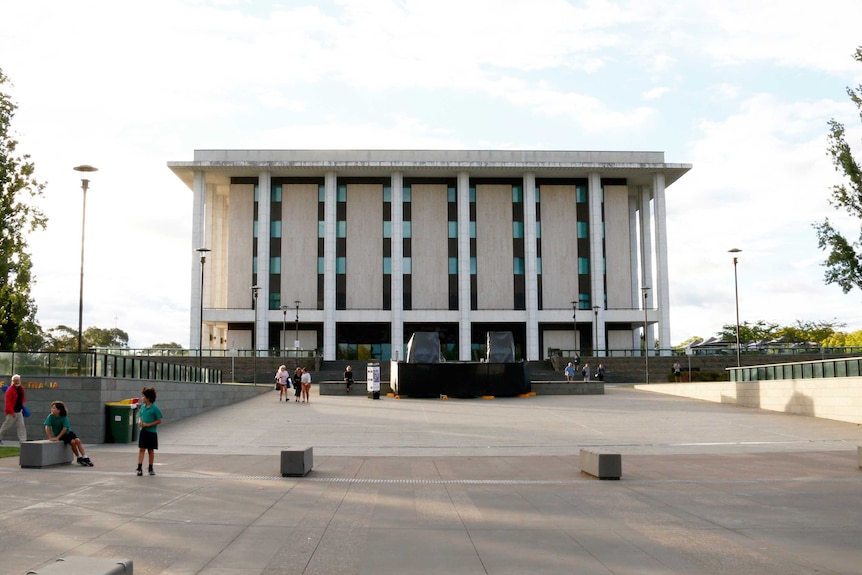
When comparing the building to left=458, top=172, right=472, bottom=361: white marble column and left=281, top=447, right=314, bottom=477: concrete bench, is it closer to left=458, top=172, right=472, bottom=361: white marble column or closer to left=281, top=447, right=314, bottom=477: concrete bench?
left=458, top=172, right=472, bottom=361: white marble column

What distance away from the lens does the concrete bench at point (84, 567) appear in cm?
515

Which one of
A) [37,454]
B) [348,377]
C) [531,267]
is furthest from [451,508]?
[531,267]

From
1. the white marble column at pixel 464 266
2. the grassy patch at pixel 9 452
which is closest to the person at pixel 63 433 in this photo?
the grassy patch at pixel 9 452

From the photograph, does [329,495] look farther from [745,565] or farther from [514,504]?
[745,565]

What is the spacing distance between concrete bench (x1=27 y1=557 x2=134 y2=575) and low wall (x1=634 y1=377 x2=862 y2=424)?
1003 inches

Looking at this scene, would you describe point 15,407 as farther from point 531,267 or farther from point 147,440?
point 531,267

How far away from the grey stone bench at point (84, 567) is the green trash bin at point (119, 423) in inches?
680

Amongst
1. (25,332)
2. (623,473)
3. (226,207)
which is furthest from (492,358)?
(226,207)

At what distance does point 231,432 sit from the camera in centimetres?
2447

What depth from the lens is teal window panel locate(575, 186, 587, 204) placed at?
7556 centimetres

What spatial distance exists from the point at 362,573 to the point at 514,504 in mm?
4540

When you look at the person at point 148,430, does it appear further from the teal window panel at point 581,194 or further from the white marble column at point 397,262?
the teal window panel at point 581,194

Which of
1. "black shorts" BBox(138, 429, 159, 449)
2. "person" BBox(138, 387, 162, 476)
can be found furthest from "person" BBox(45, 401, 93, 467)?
"black shorts" BBox(138, 429, 159, 449)

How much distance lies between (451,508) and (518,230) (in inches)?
2544
